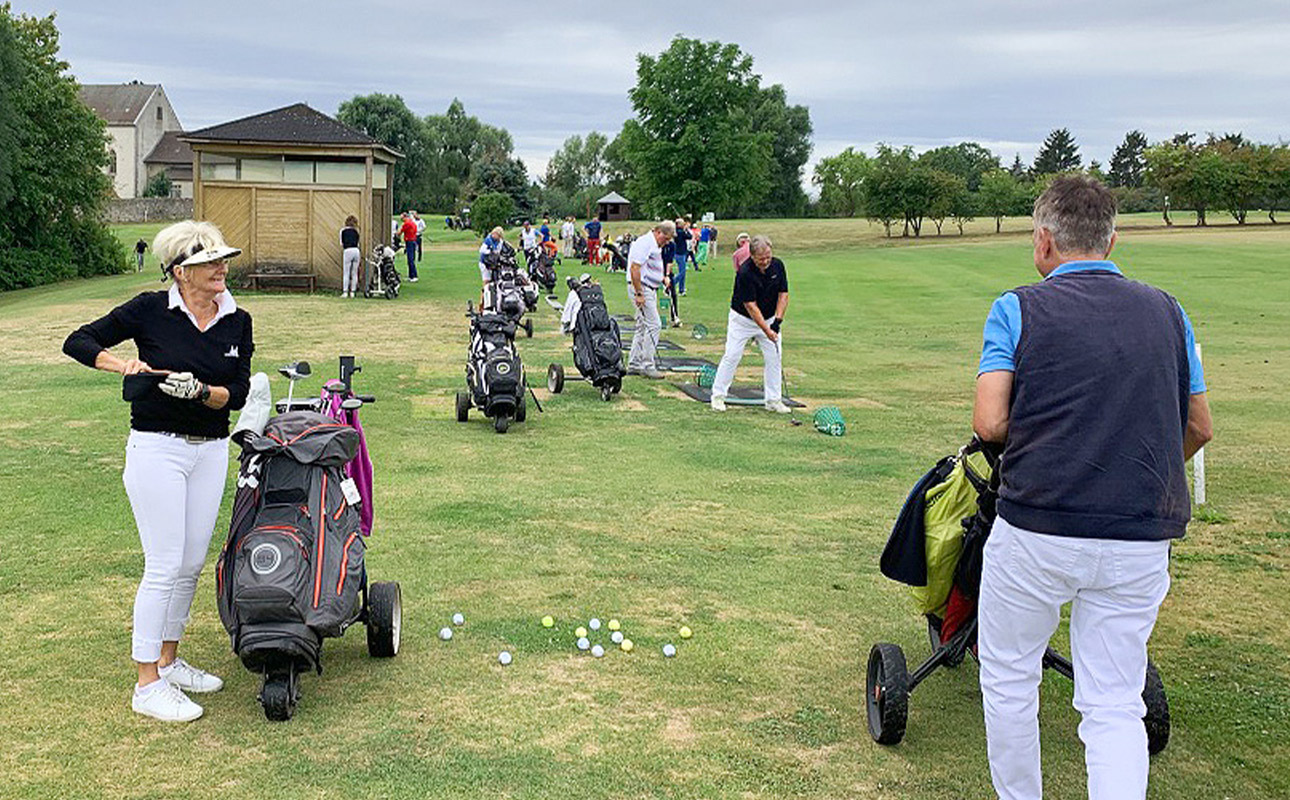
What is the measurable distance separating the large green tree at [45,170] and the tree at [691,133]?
31876mm

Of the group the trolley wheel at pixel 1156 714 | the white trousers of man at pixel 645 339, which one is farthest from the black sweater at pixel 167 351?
the white trousers of man at pixel 645 339

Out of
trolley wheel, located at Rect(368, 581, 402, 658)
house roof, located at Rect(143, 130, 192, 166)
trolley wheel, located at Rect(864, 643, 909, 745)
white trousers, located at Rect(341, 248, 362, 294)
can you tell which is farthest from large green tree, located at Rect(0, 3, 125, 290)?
house roof, located at Rect(143, 130, 192, 166)

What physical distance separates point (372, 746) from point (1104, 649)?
8.93ft

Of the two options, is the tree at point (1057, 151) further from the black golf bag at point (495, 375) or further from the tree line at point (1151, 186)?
the black golf bag at point (495, 375)

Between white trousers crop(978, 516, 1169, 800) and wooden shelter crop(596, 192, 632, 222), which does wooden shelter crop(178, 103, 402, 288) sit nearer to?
white trousers crop(978, 516, 1169, 800)

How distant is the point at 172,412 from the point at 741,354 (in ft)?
30.4

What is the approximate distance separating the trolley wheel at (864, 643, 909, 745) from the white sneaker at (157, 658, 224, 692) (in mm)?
2771

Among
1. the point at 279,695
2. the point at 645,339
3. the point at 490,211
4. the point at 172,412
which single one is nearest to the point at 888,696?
the point at 279,695

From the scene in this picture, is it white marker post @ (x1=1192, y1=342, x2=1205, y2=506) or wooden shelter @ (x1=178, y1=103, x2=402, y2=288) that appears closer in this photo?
white marker post @ (x1=1192, y1=342, x2=1205, y2=506)

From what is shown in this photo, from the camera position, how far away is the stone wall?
77.6m

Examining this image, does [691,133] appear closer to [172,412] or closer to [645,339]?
[645,339]

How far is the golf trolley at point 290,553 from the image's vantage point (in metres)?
4.86

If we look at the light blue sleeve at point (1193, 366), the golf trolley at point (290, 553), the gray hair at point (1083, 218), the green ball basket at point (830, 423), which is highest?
the gray hair at point (1083, 218)

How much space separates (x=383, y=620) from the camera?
18.5ft
